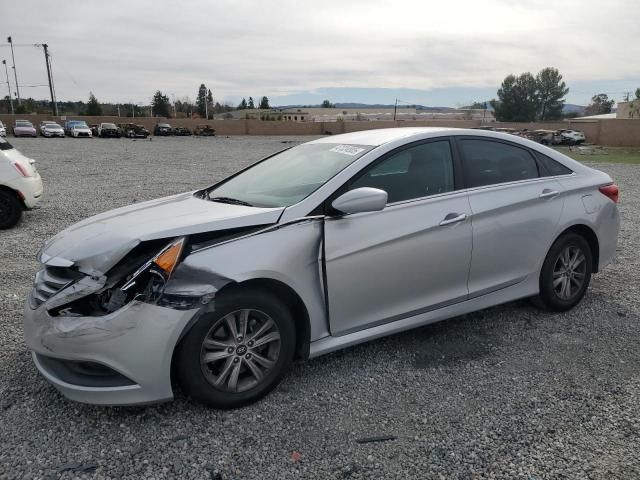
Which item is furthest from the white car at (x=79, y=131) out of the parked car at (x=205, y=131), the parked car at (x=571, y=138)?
the parked car at (x=571, y=138)

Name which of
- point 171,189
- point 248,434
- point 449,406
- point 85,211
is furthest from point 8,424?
point 171,189

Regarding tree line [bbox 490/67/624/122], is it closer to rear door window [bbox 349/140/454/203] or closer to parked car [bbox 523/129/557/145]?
parked car [bbox 523/129/557/145]

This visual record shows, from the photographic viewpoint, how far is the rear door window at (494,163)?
3.98 m

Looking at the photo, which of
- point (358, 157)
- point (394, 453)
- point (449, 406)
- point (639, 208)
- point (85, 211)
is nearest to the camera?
point (394, 453)

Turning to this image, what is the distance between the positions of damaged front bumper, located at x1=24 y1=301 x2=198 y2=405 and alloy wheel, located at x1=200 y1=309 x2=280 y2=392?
0.22 meters

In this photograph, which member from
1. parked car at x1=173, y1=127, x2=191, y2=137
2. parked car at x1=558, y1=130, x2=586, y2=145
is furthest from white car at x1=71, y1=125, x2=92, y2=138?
parked car at x1=558, y1=130, x2=586, y2=145

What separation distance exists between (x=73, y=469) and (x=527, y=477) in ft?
7.25

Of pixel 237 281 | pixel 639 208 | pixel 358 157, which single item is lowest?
pixel 639 208

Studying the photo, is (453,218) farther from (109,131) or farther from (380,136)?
(109,131)

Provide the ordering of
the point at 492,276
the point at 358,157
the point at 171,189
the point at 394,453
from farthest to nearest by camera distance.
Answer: the point at 171,189, the point at 492,276, the point at 358,157, the point at 394,453

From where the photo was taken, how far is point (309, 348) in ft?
10.6

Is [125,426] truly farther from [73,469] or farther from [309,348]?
[309,348]

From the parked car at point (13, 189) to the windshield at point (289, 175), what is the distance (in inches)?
200

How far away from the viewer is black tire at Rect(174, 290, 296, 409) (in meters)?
2.84
